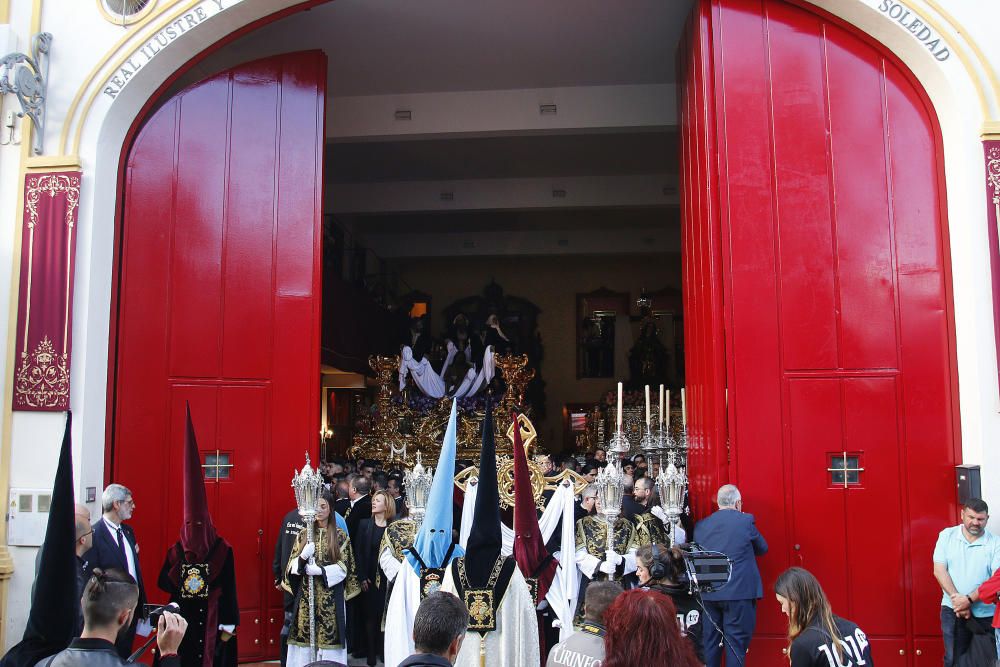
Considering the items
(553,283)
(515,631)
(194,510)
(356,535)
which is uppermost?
(553,283)

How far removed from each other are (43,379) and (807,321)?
22.0 ft

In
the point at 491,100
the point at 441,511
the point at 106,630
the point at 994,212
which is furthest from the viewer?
the point at 491,100

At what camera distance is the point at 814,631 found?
3764 millimetres

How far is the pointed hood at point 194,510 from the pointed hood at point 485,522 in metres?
2.00

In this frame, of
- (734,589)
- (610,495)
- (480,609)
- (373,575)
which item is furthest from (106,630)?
(734,589)

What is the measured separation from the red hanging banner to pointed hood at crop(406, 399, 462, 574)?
4.84 m

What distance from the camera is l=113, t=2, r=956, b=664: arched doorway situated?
7.86m

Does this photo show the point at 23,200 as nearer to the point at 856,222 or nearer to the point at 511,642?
the point at 511,642

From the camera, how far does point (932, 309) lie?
26.4 feet

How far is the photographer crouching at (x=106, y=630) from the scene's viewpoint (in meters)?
3.33

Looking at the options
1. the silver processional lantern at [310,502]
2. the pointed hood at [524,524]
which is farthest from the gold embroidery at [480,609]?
the silver processional lantern at [310,502]

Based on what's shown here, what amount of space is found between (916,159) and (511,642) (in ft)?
18.2

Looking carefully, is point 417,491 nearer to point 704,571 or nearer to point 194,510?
point 194,510

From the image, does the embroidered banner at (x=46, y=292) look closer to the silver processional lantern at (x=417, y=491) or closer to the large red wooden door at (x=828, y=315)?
the silver processional lantern at (x=417, y=491)
